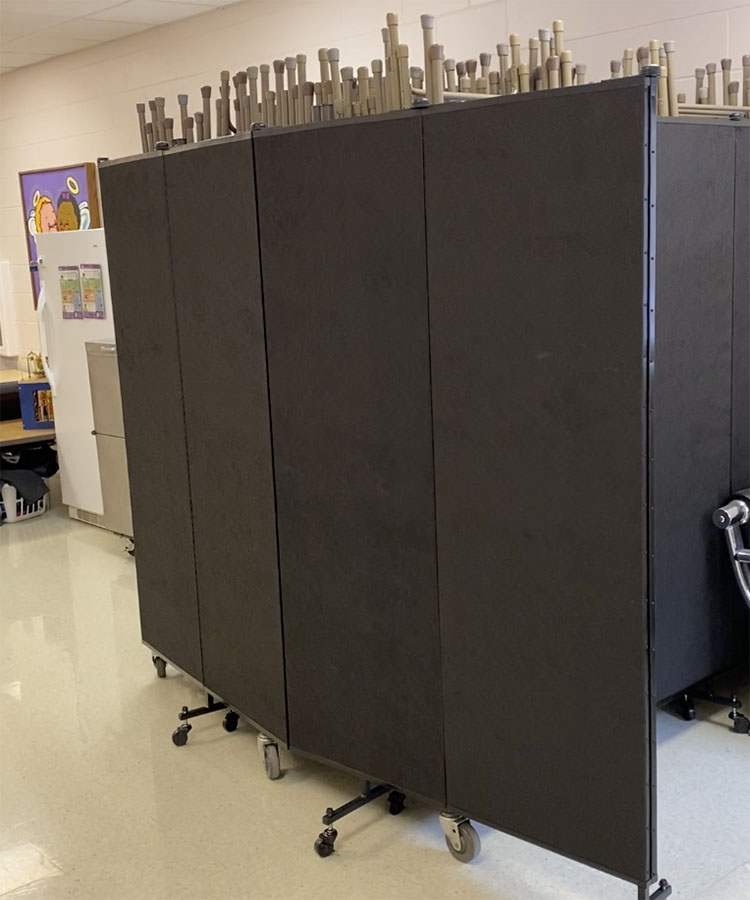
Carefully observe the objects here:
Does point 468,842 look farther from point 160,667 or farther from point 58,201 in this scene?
point 58,201

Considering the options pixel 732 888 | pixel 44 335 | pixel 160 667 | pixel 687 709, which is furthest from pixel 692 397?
pixel 44 335

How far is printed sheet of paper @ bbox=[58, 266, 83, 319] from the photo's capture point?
19.5 ft

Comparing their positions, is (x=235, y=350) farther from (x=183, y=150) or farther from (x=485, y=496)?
(x=485, y=496)

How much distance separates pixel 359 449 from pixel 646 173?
1050 mm

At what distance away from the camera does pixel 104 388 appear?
5668mm

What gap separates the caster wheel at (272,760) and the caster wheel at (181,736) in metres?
0.39

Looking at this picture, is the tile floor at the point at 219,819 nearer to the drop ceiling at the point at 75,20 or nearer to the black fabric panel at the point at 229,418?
the black fabric panel at the point at 229,418

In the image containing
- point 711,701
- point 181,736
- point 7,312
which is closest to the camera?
point 181,736

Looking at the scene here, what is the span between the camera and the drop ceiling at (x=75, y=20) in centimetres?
604

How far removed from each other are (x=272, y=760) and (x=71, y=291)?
11.9 ft

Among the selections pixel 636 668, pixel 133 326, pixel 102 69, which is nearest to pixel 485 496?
pixel 636 668

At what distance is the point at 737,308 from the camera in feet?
11.1

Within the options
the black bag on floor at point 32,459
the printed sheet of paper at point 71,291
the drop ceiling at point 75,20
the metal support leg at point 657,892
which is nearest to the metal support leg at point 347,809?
the metal support leg at point 657,892

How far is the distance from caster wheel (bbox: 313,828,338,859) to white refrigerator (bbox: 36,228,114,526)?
3.55 m
